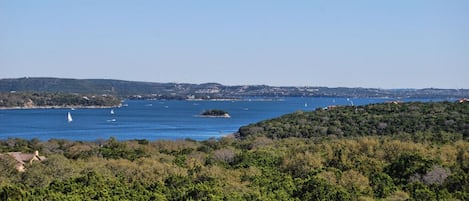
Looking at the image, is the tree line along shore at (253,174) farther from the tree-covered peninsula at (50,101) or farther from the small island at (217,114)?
the tree-covered peninsula at (50,101)

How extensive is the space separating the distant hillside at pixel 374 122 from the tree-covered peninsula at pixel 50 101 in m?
99.3

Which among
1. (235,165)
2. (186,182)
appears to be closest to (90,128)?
(235,165)

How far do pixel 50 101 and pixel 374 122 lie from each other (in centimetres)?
11740

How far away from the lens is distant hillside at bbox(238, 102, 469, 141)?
58.6m

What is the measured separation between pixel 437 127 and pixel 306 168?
30.1m

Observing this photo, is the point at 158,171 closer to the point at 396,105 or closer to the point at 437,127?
the point at 437,127

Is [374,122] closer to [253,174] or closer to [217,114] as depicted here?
[253,174]

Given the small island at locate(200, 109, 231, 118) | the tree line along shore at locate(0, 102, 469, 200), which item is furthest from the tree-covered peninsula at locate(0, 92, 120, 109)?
the tree line along shore at locate(0, 102, 469, 200)

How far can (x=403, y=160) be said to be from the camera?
30547mm

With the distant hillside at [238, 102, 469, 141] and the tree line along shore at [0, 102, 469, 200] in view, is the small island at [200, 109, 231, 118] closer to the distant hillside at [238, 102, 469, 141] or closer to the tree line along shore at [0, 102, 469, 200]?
the distant hillside at [238, 102, 469, 141]

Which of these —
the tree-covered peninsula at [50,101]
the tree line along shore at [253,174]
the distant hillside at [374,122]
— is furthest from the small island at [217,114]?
the tree line along shore at [253,174]

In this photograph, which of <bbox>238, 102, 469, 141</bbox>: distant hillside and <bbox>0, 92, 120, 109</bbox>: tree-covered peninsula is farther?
<bbox>0, 92, 120, 109</bbox>: tree-covered peninsula

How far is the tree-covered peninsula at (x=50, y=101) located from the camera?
6402 inches

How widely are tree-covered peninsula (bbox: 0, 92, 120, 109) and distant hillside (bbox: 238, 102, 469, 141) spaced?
9927cm
